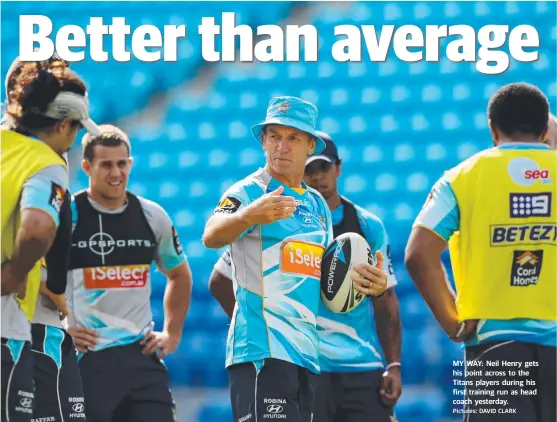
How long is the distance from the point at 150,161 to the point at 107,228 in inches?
145

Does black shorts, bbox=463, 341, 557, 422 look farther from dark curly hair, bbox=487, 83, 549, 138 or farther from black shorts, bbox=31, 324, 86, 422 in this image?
black shorts, bbox=31, 324, 86, 422

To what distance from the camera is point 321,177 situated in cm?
578

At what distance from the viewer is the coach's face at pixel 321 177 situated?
19.0ft

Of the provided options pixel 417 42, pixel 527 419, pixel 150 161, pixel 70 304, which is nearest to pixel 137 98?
pixel 150 161

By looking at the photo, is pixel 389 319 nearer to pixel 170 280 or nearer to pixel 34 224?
pixel 170 280

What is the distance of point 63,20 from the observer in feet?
31.4

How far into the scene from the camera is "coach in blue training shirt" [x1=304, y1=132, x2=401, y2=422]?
5.51 metres

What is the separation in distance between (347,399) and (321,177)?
3.88 feet

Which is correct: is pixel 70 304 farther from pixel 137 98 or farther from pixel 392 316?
pixel 137 98

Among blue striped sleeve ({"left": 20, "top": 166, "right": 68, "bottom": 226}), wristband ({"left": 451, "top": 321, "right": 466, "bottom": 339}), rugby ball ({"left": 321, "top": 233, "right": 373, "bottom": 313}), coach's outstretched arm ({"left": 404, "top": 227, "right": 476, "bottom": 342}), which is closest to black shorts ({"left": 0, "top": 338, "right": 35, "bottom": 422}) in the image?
blue striped sleeve ({"left": 20, "top": 166, "right": 68, "bottom": 226})

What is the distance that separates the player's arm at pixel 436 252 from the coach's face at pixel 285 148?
588 mm

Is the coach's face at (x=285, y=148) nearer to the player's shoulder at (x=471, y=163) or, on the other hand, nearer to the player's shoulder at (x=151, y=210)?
the player's shoulder at (x=471, y=163)

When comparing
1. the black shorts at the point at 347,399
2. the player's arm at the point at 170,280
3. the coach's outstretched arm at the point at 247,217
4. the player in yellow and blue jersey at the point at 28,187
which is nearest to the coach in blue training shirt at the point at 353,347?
the black shorts at the point at 347,399

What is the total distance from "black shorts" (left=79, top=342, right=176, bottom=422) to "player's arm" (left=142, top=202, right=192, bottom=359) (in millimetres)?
116
